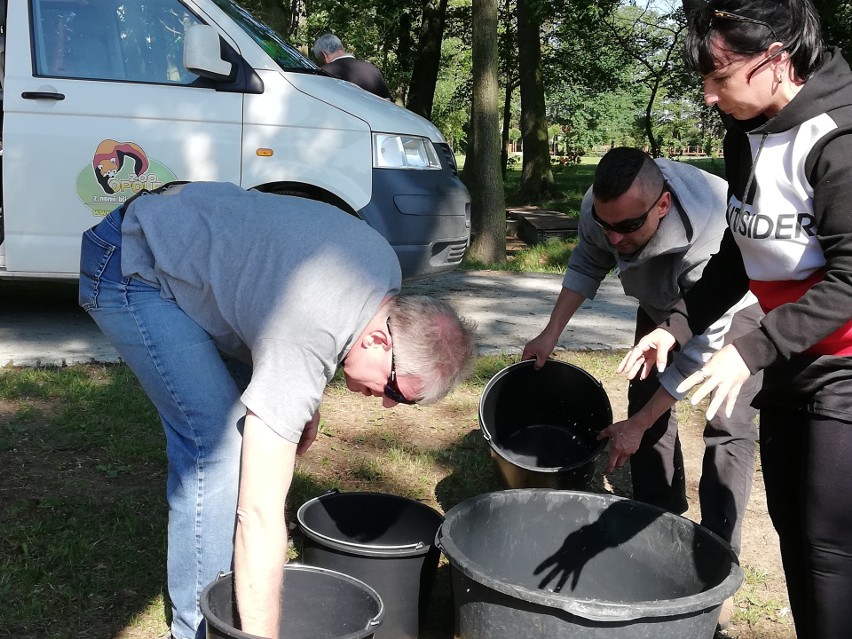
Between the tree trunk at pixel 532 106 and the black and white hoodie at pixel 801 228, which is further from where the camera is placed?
the tree trunk at pixel 532 106

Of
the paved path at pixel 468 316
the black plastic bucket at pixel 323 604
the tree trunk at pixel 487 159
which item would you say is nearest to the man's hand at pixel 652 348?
the black plastic bucket at pixel 323 604

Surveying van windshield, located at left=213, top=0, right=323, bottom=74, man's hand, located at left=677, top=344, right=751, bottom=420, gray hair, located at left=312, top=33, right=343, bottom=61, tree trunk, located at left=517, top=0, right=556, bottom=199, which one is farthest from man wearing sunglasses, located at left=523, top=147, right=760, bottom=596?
tree trunk, located at left=517, top=0, right=556, bottom=199

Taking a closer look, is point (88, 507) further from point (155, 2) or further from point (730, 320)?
point (155, 2)

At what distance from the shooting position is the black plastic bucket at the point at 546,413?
391 centimetres

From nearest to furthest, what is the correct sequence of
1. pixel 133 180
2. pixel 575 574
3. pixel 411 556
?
pixel 411 556 < pixel 575 574 < pixel 133 180

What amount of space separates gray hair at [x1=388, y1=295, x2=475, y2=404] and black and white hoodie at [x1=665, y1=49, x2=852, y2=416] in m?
0.61

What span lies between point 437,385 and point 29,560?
5.99ft

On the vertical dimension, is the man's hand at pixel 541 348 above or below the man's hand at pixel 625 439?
above

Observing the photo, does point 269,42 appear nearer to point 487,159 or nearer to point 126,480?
point 126,480

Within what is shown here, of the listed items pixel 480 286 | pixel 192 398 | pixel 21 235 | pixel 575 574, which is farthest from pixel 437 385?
pixel 480 286

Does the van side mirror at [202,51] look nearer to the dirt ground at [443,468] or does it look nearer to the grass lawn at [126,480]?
the grass lawn at [126,480]

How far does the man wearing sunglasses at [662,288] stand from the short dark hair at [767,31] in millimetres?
762

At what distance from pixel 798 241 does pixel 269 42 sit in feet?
13.8

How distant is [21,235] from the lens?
5363 mm
